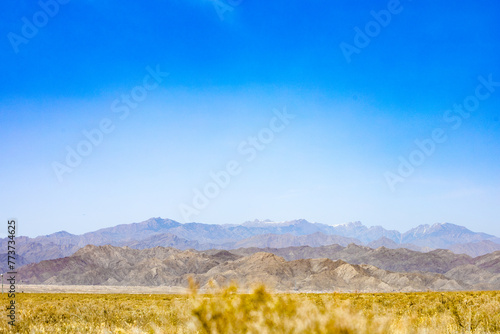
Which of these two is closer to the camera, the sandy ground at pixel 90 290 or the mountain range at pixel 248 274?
the sandy ground at pixel 90 290

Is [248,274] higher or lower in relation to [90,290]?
higher

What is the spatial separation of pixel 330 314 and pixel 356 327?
848mm

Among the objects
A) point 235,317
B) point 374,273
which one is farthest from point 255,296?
Answer: point 374,273

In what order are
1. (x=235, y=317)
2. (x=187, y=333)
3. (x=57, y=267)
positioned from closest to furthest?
(x=235, y=317) < (x=187, y=333) < (x=57, y=267)

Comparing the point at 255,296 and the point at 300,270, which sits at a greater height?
the point at 255,296

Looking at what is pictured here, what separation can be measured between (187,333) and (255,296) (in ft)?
10.5

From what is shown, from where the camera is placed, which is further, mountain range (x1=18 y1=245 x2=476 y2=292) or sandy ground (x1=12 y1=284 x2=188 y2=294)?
mountain range (x1=18 y1=245 x2=476 y2=292)

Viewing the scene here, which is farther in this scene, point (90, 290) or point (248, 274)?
point (248, 274)

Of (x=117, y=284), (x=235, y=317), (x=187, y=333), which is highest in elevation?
(x=235, y=317)

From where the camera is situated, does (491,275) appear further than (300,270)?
Yes

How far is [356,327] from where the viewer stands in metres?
7.66

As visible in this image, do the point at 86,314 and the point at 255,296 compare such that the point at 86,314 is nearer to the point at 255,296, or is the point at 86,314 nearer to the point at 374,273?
the point at 255,296

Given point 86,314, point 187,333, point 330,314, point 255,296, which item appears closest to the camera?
point 330,314

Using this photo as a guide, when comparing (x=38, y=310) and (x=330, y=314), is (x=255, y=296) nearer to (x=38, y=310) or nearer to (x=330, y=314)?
(x=330, y=314)
